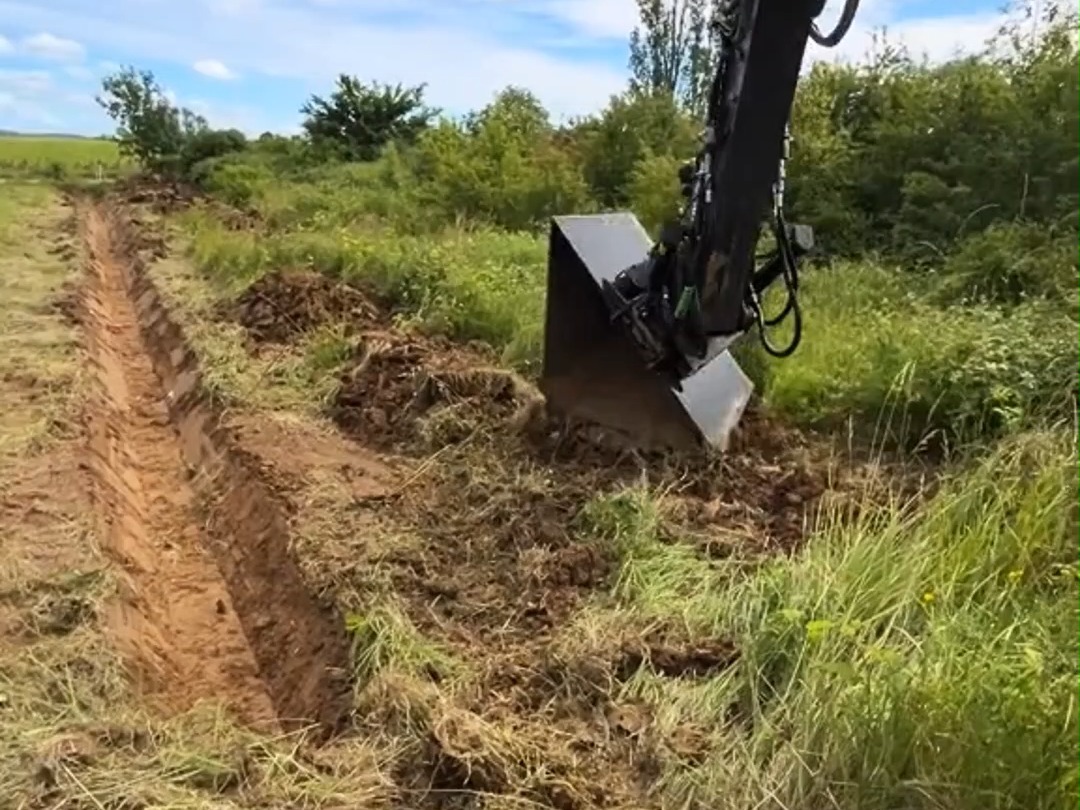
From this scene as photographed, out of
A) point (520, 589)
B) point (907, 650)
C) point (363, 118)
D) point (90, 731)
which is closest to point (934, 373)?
point (520, 589)

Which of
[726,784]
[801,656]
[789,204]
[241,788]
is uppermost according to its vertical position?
[789,204]

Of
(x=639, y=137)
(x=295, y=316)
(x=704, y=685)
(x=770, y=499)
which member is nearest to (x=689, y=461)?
(x=770, y=499)

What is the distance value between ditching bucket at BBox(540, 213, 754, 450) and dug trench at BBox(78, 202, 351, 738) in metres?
1.71

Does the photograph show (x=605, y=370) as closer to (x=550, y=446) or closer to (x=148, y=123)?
→ (x=550, y=446)

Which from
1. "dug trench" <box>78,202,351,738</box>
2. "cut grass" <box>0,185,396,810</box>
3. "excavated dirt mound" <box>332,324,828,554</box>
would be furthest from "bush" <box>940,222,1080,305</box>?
"cut grass" <box>0,185,396,810</box>

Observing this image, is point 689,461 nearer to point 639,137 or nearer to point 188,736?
point 188,736

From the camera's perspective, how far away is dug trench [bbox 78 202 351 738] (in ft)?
14.3

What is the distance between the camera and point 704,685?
3.69 m

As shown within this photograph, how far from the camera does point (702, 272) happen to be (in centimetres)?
511

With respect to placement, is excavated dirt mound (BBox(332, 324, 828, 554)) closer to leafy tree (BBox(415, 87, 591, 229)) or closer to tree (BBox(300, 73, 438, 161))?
leafy tree (BBox(415, 87, 591, 229))

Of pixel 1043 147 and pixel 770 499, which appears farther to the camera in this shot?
pixel 1043 147

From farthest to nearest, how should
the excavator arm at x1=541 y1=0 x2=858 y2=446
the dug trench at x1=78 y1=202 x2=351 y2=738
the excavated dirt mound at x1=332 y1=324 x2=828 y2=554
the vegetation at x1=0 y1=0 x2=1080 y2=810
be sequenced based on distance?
the excavated dirt mound at x1=332 y1=324 x2=828 y2=554
the excavator arm at x1=541 y1=0 x2=858 y2=446
the dug trench at x1=78 y1=202 x2=351 y2=738
the vegetation at x1=0 y1=0 x2=1080 y2=810

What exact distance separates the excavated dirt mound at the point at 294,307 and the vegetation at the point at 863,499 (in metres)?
0.34

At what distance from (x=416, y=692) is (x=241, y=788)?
62 cm
